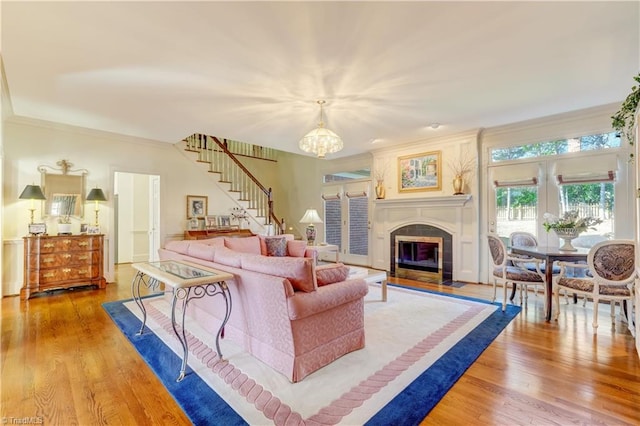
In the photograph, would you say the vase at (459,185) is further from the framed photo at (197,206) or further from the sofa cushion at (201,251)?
the framed photo at (197,206)

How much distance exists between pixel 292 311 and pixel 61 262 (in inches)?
181

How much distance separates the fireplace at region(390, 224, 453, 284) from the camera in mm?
5539

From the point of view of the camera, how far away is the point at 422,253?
19.5ft

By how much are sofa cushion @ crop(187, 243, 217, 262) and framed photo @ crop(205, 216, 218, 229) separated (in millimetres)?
3032

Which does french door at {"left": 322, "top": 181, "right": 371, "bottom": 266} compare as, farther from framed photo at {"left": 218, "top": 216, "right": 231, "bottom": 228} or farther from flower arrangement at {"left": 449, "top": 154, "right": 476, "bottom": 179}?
framed photo at {"left": 218, "top": 216, "right": 231, "bottom": 228}

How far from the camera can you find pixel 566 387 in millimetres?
2070

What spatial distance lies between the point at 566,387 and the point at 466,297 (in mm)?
2252

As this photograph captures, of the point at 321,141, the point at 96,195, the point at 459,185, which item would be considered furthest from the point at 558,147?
the point at 96,195

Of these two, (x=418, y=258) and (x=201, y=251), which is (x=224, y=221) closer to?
(x=201, y=251)

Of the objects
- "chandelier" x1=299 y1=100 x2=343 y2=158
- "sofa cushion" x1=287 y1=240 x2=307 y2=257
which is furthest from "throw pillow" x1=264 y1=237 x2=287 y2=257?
"chandelier" x1=299 y1=100 x2=343 y2=158

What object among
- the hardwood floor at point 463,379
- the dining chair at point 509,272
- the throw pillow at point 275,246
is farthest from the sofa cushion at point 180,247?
the dining chair at point 509,272

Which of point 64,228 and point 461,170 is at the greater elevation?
point 461,170

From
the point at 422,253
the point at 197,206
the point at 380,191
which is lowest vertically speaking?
the point at 422,253

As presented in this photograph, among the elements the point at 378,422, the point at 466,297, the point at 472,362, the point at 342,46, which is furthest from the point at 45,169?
the point at 466,297
